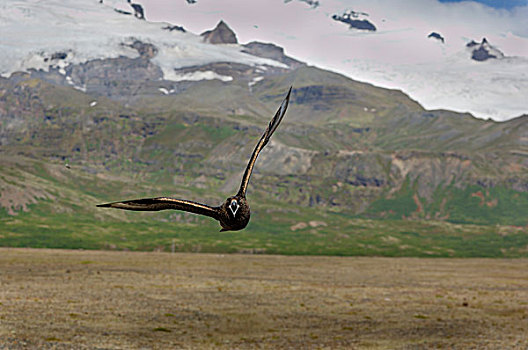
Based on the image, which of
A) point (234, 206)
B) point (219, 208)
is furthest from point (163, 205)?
point (234, 206)

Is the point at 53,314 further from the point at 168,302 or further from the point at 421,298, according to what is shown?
the point at 421,298

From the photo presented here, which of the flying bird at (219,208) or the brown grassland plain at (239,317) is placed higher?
the flying bird at (219,208)

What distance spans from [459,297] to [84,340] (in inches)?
3182

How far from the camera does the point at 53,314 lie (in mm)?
71250

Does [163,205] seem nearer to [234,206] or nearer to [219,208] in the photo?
[219,208]

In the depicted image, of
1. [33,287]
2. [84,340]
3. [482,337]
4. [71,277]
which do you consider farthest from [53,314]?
[71,277]

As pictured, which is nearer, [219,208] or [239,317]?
[219,208]

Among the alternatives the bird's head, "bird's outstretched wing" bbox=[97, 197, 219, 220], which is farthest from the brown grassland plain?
the bird's head

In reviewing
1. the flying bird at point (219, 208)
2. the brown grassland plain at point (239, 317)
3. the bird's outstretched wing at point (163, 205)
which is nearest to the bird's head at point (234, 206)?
the flying bird at point (219, 208)

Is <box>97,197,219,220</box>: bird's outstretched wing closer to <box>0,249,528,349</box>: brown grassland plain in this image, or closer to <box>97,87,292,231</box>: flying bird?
<box>97,87,292,231</box>: flying bird

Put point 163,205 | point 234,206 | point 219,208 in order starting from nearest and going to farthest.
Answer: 1. point 234,206
2. point 219,208
3. point 163,205

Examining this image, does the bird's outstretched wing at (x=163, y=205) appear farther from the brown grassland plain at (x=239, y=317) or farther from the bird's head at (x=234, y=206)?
the brown grassland plain at (x=239, y=317)

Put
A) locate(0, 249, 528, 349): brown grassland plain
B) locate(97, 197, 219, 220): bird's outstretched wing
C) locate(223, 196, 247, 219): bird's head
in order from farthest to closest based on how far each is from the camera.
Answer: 1. locate(0, 249, 528, 349): brown grassland plain
2. locate(97, 197, 219, 220): bird's outstretched wing
3. locate(223, 196, 247, 219): bird's head

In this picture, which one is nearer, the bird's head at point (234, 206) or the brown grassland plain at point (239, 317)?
the bird's head at point (234, 206)
